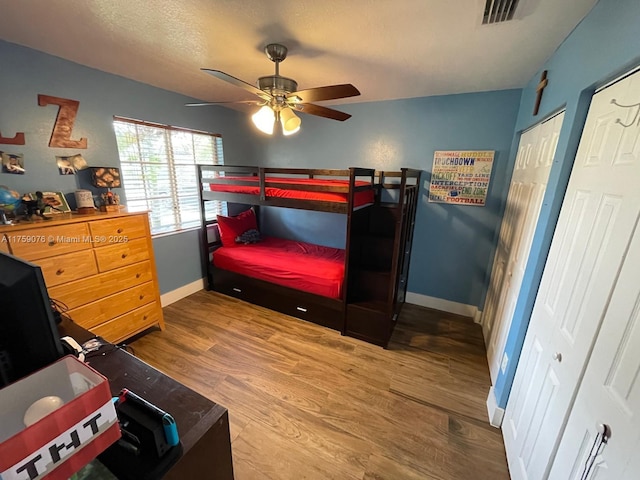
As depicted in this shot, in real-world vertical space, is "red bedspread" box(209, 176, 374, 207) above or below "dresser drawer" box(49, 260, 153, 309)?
above

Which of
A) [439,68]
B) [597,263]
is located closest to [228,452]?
[597,263]

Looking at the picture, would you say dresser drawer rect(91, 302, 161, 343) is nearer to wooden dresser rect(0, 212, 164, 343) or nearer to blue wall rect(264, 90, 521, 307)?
wooden dresser rect(0, 212, 164, 343)

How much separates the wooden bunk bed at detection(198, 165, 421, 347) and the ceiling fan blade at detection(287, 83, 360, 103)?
0.73m

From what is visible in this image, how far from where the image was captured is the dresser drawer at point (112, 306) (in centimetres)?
200

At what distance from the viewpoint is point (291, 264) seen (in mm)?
2898

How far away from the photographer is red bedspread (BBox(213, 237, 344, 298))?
2.68 meters

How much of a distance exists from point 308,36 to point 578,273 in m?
1.91

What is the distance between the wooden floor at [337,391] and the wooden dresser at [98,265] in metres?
0.37

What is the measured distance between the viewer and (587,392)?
3.05 ft

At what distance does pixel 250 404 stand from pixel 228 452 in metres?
1.05

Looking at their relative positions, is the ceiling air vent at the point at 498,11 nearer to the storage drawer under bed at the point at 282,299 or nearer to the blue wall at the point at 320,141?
the blue wall at the point at 320,141

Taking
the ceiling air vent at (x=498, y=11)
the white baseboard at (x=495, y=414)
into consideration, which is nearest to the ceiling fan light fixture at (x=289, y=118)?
the ceiling air vent at (x=498, y=11)

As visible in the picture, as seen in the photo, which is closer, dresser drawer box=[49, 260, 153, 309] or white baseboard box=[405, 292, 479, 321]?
dresser drawer box=[49, 260, 153, 309]

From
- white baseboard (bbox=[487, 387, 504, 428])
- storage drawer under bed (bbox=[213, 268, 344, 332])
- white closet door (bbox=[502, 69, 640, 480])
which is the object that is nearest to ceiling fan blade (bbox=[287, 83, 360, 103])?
white closet door (bbox=[502, 69, 640, 480])
